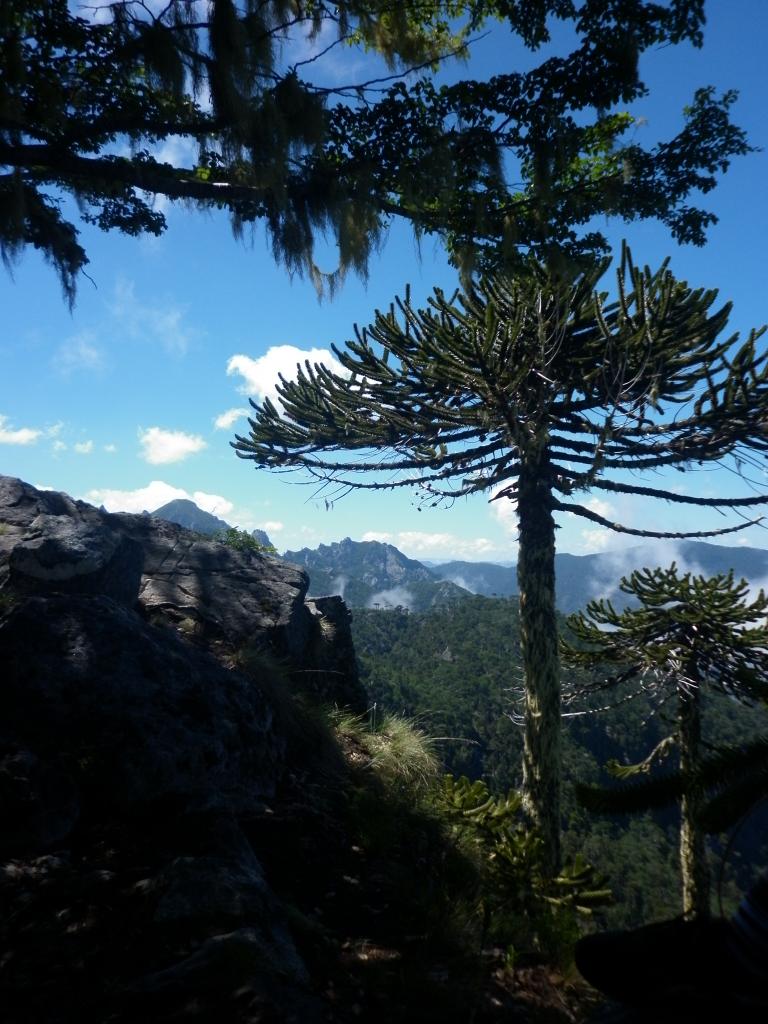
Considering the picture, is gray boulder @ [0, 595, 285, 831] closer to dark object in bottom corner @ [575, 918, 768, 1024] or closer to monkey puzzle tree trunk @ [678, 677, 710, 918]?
dark object in bottom corner @ [575, 918, 768, 1024]

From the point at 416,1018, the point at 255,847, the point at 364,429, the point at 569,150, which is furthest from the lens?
the point at 364,429

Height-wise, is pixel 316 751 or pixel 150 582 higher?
pixel 150 582

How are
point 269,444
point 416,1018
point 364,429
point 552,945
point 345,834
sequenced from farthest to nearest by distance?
point 269,444 < point 364,429 < point 345,834 < point 552,945 < point 416,1018

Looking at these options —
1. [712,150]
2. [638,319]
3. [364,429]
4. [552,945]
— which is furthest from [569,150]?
[552,945]

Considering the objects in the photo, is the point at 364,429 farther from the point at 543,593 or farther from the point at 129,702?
the point at 129,702

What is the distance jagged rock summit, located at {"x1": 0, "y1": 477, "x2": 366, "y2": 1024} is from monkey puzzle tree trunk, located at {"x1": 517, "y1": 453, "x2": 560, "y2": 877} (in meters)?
4.14

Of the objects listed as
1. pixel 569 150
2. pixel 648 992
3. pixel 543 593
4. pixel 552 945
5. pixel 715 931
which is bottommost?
pixel 552 945

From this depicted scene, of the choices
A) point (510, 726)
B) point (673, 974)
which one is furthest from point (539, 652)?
point (510, 726)

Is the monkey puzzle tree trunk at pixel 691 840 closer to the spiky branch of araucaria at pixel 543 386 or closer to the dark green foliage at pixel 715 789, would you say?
the spiky branch of araucaria at pixel 543 386

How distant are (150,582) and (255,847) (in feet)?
18.2

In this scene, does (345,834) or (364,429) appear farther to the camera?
(364,429)

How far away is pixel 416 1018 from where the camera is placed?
2.84 m

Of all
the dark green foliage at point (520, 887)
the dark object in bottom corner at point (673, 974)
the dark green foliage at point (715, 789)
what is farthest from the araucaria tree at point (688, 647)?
the dark object in bottom corner at point (673, 974)

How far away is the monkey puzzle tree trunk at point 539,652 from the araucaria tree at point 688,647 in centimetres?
192
